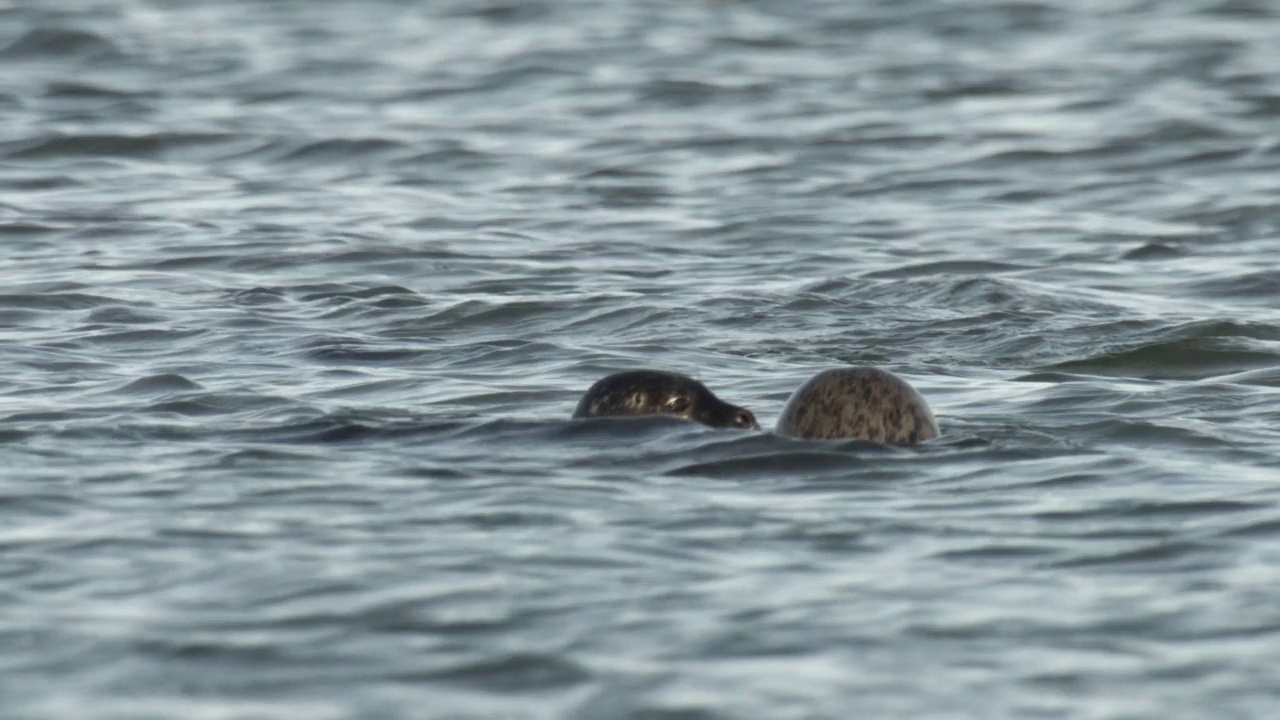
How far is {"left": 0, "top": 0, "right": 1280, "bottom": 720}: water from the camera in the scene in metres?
6.26

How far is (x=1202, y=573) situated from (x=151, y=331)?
19.6 ft

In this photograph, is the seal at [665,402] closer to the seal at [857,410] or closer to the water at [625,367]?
the water at [625,367]

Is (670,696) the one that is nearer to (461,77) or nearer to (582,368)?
(582,368)

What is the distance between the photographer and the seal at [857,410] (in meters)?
8.48

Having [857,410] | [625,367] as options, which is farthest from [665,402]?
[625,367]

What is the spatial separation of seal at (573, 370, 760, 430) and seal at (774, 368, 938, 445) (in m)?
0.20

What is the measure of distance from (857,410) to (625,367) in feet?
7.66

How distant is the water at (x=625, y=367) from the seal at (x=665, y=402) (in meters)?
0.09

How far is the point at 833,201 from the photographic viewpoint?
1644 cm

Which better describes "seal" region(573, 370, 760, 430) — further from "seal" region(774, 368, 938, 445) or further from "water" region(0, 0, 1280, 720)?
"seal" region(774, 368, 938, 445)

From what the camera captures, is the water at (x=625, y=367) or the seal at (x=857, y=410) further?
the seal at (x=857, y=410)

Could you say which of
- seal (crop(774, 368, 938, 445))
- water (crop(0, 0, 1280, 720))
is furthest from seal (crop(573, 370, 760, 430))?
seal (crop(774, 368, 938, 445))

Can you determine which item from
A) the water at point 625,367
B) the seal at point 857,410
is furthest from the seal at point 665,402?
the seal at point 857,410

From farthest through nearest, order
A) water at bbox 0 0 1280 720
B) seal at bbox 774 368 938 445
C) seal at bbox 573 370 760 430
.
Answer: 1. seal at bbox 573 370 760 430
2. seal at bbox 774 368 938 445
3. water at bbox 0 0 1280 720
